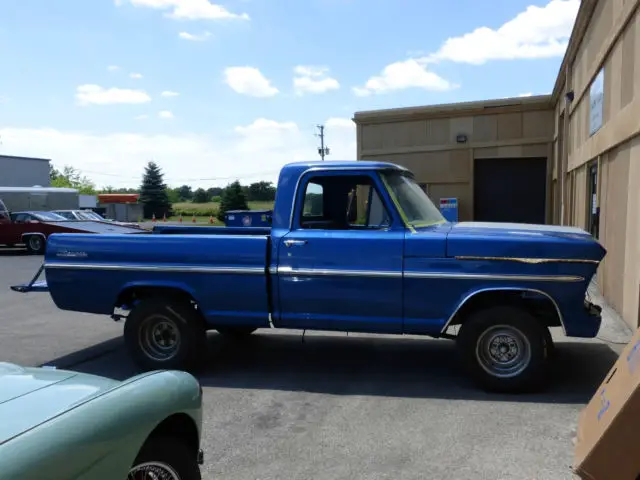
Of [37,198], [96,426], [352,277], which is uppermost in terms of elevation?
[37,198]

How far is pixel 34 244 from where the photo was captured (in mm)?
20031

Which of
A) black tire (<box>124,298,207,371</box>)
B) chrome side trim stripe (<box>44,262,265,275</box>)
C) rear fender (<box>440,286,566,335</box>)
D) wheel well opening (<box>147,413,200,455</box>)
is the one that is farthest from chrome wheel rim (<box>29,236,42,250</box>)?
wheel well opening (<box>147,413,200,455</box>)

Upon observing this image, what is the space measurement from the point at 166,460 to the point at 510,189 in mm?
Result: 20378

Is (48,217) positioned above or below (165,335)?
above

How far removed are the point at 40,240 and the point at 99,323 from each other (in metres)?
13.6

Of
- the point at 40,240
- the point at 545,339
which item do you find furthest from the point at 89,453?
the point at 40,240

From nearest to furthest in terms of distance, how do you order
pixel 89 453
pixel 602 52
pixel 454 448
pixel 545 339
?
pixel 89 453 → pixel 454 448 → pixel 545 339 → pixel 602 52

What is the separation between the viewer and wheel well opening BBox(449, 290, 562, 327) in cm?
505

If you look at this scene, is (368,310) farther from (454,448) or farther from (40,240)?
(40,240)

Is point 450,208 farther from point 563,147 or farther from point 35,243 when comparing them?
point 35,243

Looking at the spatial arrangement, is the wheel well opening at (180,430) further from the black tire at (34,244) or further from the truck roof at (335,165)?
the black tire at (34,244)

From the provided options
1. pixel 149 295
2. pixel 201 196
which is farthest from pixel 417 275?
pixel 201 196

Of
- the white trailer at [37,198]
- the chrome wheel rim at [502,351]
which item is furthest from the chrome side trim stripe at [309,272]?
the white trailer at [37,198]

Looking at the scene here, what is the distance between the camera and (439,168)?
70.5 ft
